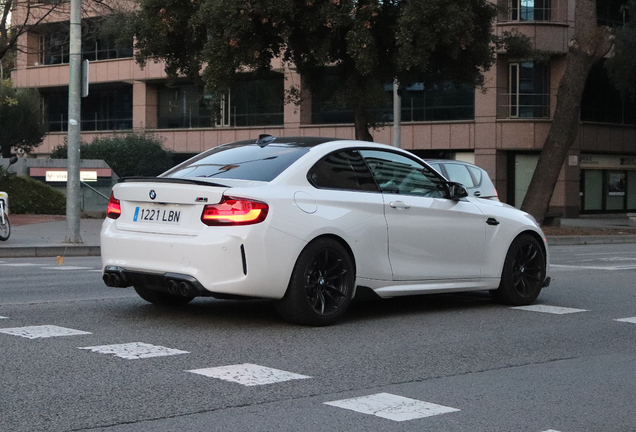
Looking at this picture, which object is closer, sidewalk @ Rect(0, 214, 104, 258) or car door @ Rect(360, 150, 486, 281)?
car door @ Rect(360, 150, 486, 281)

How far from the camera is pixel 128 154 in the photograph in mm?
45375

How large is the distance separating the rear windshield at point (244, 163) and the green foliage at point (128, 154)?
3645cm

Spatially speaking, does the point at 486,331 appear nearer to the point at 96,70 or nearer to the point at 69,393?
the point at 69,393

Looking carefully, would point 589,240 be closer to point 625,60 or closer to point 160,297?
point 625,60

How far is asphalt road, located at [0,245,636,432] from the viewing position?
16.3ft

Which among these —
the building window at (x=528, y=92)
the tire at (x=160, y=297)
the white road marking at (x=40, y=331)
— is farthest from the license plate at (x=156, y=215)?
the building window at (x=528, y=92)

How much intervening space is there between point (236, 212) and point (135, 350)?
Answer: 1413mm

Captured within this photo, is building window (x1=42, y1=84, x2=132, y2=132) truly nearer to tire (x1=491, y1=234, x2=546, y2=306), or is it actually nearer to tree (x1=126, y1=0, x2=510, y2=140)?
tree (x1=126, y1=0, x2=510, y2=140)

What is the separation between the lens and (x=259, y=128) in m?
48.9

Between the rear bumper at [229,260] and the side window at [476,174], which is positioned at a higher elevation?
the side window at [476,174]

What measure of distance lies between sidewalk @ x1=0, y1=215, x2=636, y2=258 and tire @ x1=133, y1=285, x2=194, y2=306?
30.6ft

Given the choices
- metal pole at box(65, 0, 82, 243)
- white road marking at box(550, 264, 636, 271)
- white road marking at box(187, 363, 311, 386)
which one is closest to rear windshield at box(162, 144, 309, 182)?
white road marking at box(187, 363, 311, 386)

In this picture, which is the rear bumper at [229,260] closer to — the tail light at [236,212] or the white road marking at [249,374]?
the tail light at [236,212]

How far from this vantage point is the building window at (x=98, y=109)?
55.1 metres
